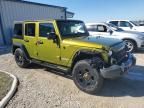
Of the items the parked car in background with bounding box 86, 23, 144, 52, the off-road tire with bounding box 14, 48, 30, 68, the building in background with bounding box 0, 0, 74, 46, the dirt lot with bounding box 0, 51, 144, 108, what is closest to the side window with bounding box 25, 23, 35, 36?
the off-road tire with bounding box 14, 48, 30, 68

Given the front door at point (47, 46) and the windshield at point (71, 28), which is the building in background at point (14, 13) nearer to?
the front door at point (47, 46)

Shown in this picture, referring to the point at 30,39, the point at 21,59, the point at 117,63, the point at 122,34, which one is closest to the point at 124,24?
the point at 122,34

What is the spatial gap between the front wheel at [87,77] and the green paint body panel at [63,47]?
379 mm

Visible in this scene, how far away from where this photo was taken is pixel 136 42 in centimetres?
1016

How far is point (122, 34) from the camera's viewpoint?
10484mm

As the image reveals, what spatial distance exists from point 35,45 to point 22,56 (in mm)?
1124

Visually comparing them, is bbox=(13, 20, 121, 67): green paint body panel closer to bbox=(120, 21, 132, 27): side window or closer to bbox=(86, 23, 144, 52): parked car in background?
bbox=(86, 23, 144, 52): parked car in background

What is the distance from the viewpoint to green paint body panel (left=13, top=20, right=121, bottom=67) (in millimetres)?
4875

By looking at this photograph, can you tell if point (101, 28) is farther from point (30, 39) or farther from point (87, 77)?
point (87, 77)

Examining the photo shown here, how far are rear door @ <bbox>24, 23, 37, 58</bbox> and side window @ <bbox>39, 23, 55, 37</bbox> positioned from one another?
1.17 feet

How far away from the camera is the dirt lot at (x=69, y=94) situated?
4.44 m

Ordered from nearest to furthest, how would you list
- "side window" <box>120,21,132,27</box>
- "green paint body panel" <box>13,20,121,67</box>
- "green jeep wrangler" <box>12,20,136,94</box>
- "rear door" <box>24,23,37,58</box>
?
"green jeep wrangler" <box>12,20,136,94</box>
"green paint body panel" <box>13,20,121,67</box>
"rear door" <box>24,23,37,58</box>
"side window" <box>120,21,132,27</box>

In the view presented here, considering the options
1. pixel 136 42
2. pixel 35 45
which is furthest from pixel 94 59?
pixel 136 42

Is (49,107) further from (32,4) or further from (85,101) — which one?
(32,4)
